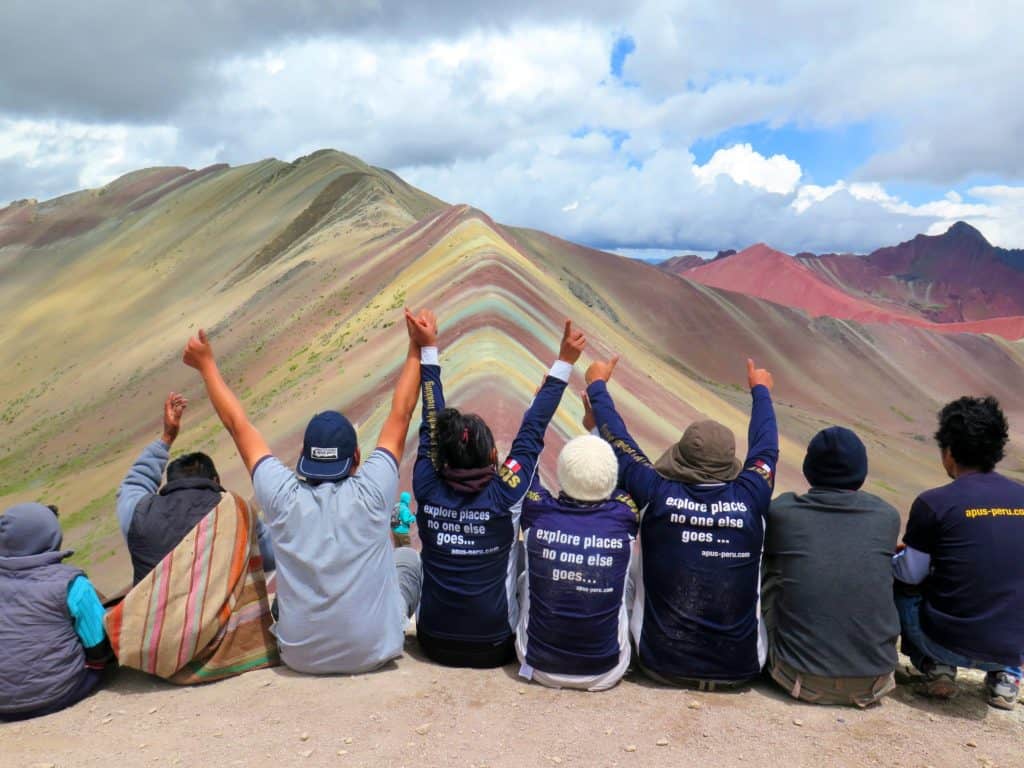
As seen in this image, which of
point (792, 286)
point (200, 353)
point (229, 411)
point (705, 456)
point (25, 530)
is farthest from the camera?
point (792, 286)

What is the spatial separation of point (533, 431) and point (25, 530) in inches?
96.4

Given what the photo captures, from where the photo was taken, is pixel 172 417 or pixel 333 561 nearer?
pixel 333 561

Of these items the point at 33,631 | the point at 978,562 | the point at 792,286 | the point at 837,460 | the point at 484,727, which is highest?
the point at 792,286

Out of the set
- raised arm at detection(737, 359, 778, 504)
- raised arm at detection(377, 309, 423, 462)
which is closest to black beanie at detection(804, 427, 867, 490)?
raised arm at detection(737, 359, 778, 504)

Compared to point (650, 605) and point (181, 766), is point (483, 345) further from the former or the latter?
point (181, 766)

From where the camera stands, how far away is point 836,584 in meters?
3.74

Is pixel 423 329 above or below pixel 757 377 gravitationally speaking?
above

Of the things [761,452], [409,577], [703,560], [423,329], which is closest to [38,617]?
[409,577]

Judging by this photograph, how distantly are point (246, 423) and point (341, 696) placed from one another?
1.41m

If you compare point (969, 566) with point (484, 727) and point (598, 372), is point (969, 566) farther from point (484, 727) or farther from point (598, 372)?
point (484, 727)

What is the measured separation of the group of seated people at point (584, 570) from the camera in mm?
3754

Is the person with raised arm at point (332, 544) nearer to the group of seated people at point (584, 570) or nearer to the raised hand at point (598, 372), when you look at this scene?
the group of seated people at point (584, 570)

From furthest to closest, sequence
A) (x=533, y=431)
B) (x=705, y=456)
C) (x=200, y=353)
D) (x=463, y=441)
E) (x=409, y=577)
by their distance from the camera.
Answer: (x=409, y=577)
(x=200, y=353)
(x=533, y=431)
(x=463, y=441)
(x=705, y=456)

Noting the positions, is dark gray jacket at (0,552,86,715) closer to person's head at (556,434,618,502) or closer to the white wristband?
person's head at (556,434,618,502)
